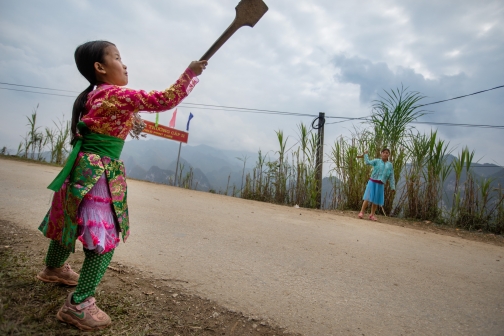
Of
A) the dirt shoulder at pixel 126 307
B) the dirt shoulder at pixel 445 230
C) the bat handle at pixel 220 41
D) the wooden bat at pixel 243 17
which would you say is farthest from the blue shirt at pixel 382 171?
the dirt shoulder at pixel 126 307

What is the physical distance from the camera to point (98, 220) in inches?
60.6

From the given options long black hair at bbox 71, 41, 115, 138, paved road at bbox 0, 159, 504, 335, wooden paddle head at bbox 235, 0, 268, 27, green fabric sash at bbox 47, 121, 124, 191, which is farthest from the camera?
wooden paddle head at bbox 235, 0, 268, 27

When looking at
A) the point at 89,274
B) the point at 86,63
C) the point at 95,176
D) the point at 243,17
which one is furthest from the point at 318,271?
the point at 86,63

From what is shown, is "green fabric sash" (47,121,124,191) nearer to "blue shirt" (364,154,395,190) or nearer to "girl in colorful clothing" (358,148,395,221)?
"girl in colorful clothing" (358,148,395,221)

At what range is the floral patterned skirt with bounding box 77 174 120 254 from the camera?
1503 millimetres

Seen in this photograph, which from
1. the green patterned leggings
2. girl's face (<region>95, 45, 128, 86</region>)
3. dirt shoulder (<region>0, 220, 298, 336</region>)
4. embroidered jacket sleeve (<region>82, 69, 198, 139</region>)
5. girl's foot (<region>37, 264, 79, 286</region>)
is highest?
girl's face (<region>95, 45, 128, 86</region>)

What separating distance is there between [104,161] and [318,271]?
1.71m

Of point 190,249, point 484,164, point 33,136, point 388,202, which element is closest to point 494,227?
point 484,164

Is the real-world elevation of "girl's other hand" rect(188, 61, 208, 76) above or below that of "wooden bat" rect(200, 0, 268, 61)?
below

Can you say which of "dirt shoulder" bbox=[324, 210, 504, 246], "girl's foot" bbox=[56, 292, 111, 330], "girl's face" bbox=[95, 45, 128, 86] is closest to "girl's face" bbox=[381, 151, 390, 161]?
"dirt shoulder" bbox=[324, 210, 504, 246]

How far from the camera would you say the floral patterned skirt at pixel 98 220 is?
59.2 inches

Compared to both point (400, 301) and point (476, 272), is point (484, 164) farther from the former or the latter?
point (400, 301)

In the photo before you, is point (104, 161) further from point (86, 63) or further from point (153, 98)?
point (86, 63)

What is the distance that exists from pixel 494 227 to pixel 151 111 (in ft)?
23.3
